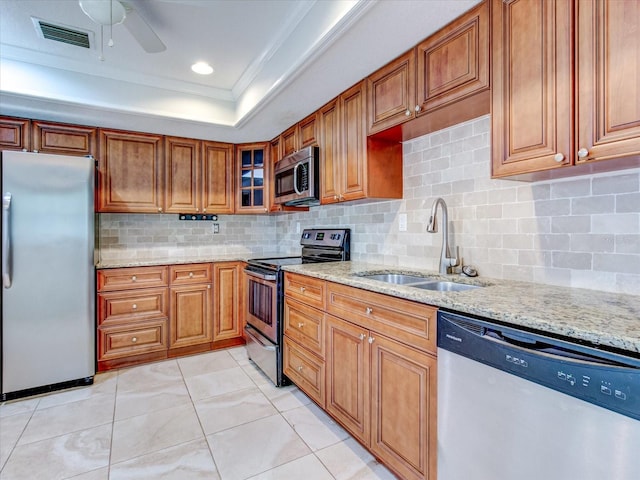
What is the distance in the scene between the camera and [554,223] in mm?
1564

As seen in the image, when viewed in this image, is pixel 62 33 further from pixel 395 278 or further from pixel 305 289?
pixel 395 278

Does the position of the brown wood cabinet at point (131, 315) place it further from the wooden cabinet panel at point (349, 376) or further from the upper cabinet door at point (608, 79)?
the upper cabinet door at point (608, 79)

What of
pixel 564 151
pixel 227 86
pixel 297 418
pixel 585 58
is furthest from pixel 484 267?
pixel 227 86

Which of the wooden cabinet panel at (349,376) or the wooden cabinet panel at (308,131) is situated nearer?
the wooden cabinet panel at (349,376)

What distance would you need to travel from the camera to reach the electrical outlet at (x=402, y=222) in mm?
2363

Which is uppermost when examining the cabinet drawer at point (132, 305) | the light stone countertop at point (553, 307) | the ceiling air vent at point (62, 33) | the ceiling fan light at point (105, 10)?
the ceiling air vent at point (62, 33)

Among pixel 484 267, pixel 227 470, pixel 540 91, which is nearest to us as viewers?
pixel 540 91

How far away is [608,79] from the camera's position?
3.60 feet

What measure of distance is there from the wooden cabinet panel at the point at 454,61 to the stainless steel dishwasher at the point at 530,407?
1.07m

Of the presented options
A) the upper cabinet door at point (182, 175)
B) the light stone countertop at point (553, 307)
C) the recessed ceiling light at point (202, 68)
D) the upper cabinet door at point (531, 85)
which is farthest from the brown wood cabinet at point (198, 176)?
the upper cabinet door at point (531, 85)

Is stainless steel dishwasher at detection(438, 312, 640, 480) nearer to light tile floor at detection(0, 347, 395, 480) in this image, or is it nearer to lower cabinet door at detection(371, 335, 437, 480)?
lower cabinet door at detection(371, 335, 437, 480)

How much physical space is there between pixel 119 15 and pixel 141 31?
0.16 m

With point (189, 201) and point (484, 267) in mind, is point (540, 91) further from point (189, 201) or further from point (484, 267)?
point (189, 201)

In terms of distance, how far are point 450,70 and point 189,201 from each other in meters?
2.81
